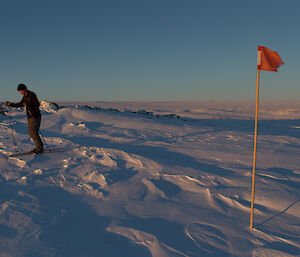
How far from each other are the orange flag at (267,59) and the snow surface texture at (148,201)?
81.3 inches

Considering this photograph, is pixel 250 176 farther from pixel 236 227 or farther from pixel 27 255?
pixel 27 255

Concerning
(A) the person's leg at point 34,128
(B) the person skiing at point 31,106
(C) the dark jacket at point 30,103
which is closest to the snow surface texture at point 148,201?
(A) the person's leg at point 34,128

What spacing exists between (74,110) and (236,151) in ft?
31.0

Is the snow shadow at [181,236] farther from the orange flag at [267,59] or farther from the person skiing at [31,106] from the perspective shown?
the person skiing at [31,106]

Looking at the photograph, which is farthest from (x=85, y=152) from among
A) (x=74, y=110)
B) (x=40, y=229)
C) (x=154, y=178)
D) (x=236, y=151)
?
(x=74, y=110)

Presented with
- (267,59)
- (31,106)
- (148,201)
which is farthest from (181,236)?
(31,106)

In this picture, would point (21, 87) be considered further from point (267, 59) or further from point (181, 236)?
point (267, 59)

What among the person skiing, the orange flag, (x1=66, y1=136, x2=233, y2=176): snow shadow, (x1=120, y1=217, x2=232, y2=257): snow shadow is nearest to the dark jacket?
the person skiing

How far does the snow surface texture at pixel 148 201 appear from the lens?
2674 mm

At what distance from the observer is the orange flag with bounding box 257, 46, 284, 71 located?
10.3ft

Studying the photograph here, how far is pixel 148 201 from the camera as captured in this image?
3758mm

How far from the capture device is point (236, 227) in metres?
3.06

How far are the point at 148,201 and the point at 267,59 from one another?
2708mm

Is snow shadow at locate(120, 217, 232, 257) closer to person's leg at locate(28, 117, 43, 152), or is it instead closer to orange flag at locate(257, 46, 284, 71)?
orange flag at locate(257, 46, 284, 71)
